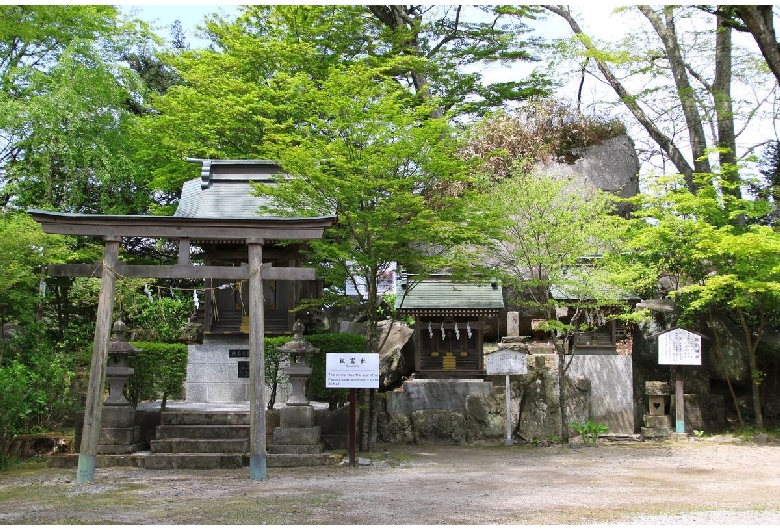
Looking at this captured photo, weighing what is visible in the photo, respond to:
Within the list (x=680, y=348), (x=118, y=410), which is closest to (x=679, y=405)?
(x=680, y=348)

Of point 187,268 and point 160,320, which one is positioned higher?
point 187,268

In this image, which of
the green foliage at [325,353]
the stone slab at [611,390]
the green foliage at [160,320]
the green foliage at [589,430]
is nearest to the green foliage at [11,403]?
the green foliage at [325,353]

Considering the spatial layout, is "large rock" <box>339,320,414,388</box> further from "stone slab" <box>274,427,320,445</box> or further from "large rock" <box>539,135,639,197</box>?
"large rock" <box>539,135,639,197</box>

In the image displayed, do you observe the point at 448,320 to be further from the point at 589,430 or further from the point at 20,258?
the point at 20,258

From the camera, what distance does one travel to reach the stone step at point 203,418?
14.2 m

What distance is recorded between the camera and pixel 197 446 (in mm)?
13531

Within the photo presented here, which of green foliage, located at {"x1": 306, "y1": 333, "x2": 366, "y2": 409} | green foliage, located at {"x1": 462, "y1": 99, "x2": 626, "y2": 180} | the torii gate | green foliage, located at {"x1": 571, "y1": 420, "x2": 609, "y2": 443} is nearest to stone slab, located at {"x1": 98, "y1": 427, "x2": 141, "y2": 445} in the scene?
the torii gate

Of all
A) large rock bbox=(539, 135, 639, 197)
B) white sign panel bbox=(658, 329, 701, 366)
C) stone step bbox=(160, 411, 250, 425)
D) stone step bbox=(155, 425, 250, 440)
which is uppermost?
large rock bbox=(539, 135, 639, 197)

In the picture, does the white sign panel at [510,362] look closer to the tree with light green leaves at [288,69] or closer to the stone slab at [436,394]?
the stone slab at [436,394]

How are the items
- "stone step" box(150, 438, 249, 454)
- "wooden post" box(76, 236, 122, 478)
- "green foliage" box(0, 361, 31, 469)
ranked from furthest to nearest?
"stone step" box(150, 438, 249, 454) < "green foliage" box(0, 361, 31, 469) < "wooden post" box(76, 236, 122, 478)

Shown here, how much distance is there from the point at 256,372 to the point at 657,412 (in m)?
11.6

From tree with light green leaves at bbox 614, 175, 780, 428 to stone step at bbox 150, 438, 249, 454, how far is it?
32.0 ft

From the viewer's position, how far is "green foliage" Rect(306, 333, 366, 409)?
1558 centimetres

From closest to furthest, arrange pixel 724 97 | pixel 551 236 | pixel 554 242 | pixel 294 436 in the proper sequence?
pixel 294 436 → pixel 551 236 → pixel 554 242 → pixel 724 97
